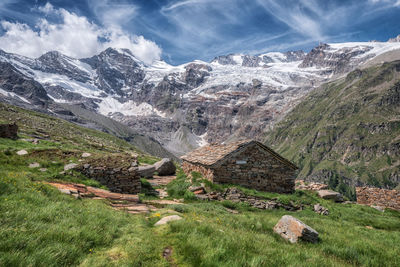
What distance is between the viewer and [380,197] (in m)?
24.1

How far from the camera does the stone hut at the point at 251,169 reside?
61.1ft

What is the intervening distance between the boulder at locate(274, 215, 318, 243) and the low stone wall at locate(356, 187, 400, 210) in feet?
70.9

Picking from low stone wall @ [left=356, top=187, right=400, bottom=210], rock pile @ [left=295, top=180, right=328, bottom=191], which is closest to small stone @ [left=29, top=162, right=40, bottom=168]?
rock pile @ [left=295, top=180, right=328, bottom=191]

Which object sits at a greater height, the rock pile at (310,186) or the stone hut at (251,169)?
the stone hut at (251,169)

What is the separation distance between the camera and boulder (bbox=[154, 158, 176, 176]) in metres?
25.1

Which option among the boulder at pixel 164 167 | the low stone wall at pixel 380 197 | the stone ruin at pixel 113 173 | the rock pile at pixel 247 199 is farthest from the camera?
the boulder at pixel 164 167

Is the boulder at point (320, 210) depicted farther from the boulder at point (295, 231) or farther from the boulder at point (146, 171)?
the boulder at point (146, 171)

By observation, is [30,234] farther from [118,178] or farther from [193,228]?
[118,178]

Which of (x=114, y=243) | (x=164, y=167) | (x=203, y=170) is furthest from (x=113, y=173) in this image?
(x=164, y=167)

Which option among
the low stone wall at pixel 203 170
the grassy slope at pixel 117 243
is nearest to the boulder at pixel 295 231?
the grassy slope at pixel 117 243

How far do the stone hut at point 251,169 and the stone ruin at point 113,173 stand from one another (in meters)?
6.44

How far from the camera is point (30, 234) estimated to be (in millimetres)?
4074

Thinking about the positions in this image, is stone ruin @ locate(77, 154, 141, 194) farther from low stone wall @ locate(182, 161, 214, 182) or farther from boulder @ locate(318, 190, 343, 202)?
boulder @ locate(318, 190, 343, 202)

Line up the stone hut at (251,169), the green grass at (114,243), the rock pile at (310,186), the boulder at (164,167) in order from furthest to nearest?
1. the rock pile at (310,186)
2. the boulder at (164,167)
3. the stone hut at (251,169)
4. the green grass at (114,243)
